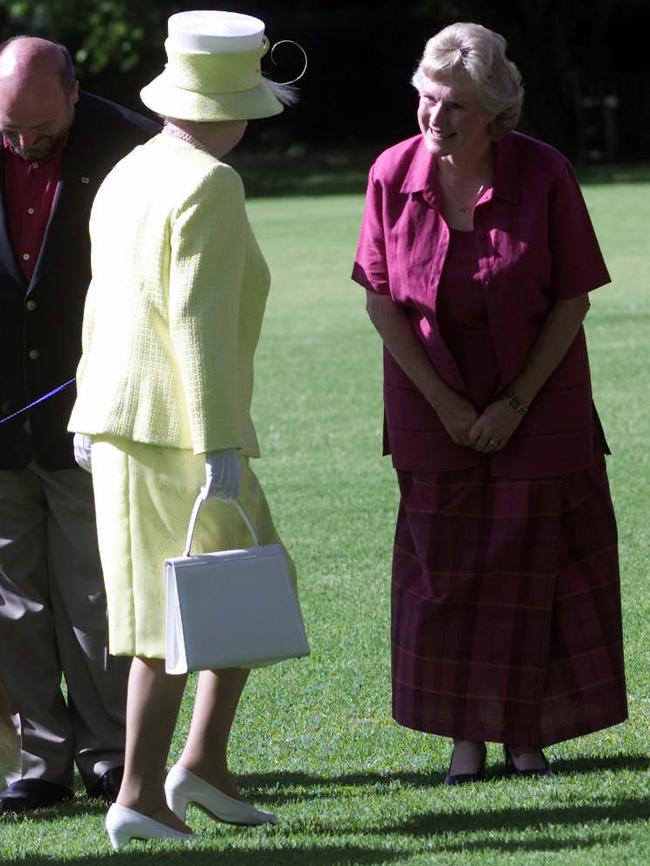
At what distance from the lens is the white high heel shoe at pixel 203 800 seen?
16.2 ft

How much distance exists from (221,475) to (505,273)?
1132 millimetres

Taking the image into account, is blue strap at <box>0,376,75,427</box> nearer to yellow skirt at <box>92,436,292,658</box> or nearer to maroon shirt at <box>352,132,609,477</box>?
yellow skirt at <box>92,436,292,658</box>

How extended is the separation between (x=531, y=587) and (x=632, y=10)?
1786 inches

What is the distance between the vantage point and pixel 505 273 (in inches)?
204

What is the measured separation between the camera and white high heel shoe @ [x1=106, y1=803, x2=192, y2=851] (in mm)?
4730

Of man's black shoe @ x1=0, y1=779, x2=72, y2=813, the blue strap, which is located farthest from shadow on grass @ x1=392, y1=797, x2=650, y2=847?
the blue strap

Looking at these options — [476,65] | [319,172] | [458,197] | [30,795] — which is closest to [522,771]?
[30,795]

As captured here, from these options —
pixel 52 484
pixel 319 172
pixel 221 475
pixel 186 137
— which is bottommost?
pixel 319 172

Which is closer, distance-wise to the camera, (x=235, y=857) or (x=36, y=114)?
(x=235, y=857)

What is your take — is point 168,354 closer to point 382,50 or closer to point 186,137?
point 186,137

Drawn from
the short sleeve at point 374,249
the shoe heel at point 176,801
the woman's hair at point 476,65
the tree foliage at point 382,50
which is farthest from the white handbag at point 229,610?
the tree foliage at point 382,50

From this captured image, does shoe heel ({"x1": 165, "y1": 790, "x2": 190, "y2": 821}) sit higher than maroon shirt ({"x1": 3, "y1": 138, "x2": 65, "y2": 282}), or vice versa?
maroon shirt ({"x1": 3, "y1": 138, "x2": 65, "y2": 282})

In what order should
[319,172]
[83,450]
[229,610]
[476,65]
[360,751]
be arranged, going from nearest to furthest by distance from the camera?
[229,610] → [83,450] → [476,65] → [360,751] → [319,172]

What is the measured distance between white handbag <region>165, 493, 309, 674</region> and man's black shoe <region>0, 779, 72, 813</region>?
1116 millimetres
